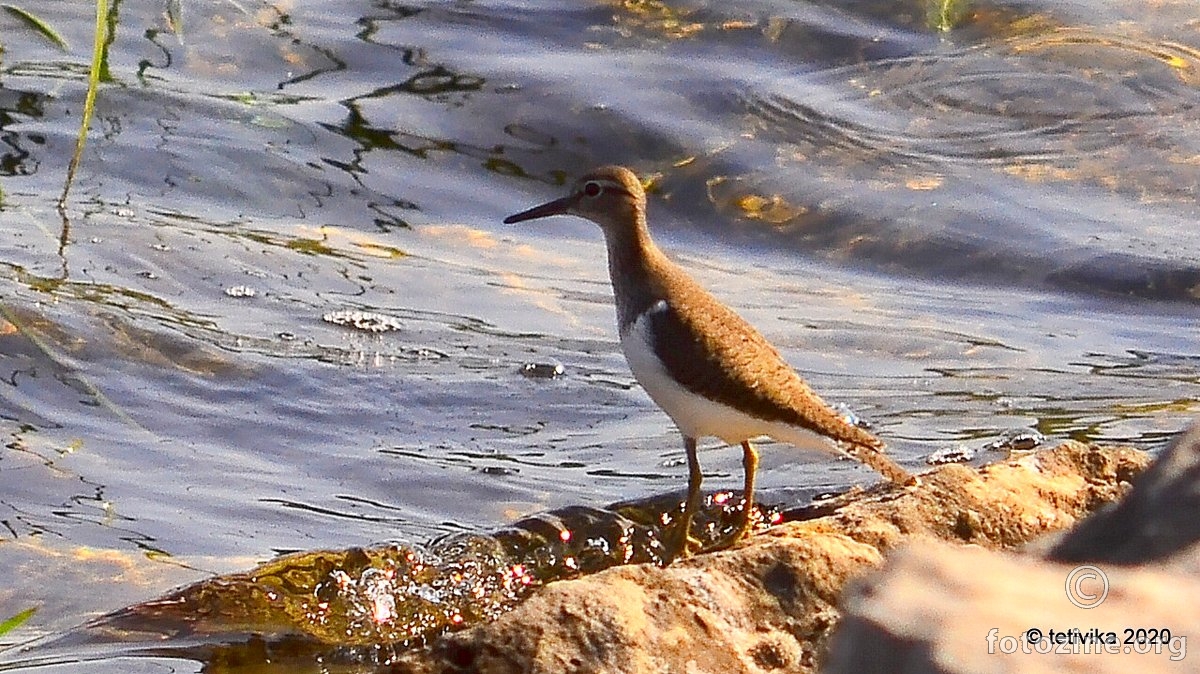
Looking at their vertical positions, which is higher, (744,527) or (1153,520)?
(1153,520)

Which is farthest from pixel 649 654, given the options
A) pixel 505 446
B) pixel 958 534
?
pixel 505 446

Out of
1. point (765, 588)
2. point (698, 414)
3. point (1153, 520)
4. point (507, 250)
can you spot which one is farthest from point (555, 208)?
point (1153, 520)

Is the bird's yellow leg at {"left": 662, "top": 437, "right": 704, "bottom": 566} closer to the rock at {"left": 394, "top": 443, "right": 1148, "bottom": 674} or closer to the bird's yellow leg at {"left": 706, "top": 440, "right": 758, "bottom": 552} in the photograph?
the bird's yellow leg at {"left": 706, "top": 440, "right": 758, "bottom": 552}

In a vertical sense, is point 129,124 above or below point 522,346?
above

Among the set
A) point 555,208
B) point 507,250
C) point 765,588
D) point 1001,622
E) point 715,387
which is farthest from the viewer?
point 507,250

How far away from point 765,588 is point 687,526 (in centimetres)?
150

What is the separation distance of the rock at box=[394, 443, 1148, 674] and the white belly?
0.76 meters

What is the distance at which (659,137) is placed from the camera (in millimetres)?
9852

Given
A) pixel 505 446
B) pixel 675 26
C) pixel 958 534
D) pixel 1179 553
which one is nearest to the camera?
pixel 1179 553

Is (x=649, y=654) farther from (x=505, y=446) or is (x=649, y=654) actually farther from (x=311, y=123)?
(x=311, y=123)

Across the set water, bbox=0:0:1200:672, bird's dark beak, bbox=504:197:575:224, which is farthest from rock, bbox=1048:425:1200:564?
bird's dark beak, bbox=504:197:575:224

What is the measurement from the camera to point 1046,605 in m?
2.28

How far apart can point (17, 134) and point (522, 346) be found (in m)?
2.89

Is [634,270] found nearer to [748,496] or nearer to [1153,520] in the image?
[748,496]
